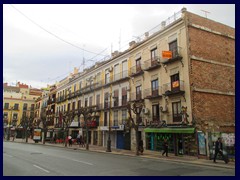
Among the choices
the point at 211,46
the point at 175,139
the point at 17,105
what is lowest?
the point at 175,139

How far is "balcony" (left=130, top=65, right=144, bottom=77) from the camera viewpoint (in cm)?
2770

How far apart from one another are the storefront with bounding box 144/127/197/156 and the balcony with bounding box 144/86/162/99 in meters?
3.56

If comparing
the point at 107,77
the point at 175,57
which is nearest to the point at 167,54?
the point at 175,57

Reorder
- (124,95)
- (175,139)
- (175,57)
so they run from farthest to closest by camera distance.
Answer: (124,95) < (175,57) < (175,139)

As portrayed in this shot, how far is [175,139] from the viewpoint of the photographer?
850 inches

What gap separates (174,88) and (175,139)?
4.96 metres

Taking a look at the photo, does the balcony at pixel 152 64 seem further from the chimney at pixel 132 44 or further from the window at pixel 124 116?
the window at pixel 124 116

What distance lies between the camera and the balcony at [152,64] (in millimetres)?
24997

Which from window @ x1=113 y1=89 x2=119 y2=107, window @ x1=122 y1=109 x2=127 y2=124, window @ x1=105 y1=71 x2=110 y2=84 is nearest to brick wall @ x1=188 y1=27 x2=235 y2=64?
window @ x1=122 y1=109 x2=127 y2=124

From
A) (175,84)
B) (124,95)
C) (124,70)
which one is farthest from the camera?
(124,70)

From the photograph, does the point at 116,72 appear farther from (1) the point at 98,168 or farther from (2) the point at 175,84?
(1) the point at 98,168

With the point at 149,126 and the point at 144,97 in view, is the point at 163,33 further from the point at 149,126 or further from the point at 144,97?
the point at 149,126

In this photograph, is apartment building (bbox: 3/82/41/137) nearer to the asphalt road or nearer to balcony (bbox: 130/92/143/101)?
balcony (bbox: 130/92/143/101)
